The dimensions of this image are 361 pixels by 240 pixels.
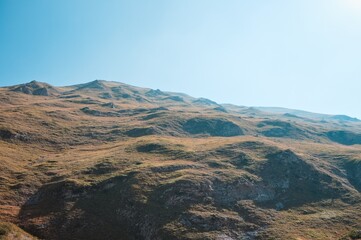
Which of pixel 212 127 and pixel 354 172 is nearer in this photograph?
pixel 354 172

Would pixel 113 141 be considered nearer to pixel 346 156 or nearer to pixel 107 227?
Result: pixel 107 227

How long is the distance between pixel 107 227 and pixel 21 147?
50.3 m

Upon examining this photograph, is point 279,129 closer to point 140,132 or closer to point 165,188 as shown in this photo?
point 140,132

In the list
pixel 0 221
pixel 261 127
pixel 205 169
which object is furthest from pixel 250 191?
pixel 261 127

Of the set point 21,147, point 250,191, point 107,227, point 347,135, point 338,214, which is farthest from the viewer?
point 347,135

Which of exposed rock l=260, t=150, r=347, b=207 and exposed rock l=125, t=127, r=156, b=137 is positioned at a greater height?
exposed rock l=125, t=127, r=156, b=137


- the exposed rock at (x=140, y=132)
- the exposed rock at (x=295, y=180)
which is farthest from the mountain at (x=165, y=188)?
the exposed rock at (x=140, y=132)

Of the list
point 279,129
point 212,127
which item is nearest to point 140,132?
point 212,127

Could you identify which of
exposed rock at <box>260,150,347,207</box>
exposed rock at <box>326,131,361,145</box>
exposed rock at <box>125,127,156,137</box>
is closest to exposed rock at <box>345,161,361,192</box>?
exposed rock at <box>260,150,347,207</box>

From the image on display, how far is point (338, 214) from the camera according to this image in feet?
214

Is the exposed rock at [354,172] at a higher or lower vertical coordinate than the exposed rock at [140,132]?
lower

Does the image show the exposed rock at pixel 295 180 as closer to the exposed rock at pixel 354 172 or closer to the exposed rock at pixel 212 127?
the exposed rock at pixel 354 172

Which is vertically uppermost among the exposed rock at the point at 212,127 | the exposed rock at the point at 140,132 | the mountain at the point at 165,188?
the exposed rock at the point at 212,127

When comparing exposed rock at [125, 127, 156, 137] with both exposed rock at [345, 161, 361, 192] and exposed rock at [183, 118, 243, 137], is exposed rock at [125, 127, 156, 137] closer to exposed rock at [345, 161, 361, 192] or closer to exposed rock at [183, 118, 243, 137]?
exposed rock at [183, 118, 243, 137]
